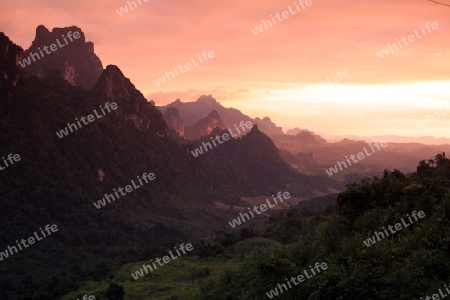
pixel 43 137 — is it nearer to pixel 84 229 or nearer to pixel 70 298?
pixel 84 229

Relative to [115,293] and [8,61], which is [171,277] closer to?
[115,293]

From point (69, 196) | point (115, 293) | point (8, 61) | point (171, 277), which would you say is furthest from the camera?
point (8, 61)

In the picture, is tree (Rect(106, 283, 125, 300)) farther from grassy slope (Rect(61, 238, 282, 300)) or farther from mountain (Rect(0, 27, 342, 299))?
mountain (Rect(0, 27, 342, 299))

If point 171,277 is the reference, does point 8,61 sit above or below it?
above

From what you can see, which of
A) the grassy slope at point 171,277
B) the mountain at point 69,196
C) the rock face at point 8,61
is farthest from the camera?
the rock face at point 8,61

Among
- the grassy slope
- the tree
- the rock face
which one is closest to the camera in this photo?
the tree

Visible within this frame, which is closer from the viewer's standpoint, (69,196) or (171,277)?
(171,277)

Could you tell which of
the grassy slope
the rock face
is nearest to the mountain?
the rock face

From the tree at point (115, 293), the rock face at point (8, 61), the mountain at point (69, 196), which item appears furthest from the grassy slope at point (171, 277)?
the rock face at point (8, 61)

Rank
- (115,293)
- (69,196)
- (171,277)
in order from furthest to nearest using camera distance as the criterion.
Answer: (69,196) → (171,277) → (115,293)

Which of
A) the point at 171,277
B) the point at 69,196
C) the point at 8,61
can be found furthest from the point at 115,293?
the point at 8,61

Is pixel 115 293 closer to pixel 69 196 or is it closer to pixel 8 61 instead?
pixel 69 196

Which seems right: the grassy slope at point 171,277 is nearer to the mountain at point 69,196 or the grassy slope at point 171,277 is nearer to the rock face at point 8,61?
the mountain at point 69,196

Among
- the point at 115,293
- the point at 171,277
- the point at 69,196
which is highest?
the point at 69,196
